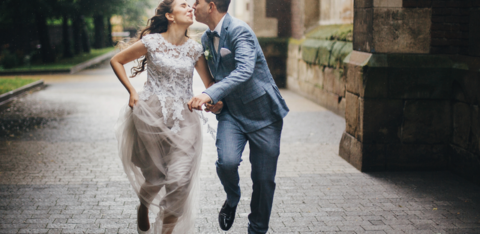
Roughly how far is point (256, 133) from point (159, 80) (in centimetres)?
82

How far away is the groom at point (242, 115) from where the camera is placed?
3.72m

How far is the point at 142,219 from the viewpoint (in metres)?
4.10

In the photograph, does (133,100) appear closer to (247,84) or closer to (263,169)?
(247,84)

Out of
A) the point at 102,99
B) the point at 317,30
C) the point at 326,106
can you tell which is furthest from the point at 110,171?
the point at 317,30

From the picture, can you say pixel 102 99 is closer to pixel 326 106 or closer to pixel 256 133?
pixel 326 106

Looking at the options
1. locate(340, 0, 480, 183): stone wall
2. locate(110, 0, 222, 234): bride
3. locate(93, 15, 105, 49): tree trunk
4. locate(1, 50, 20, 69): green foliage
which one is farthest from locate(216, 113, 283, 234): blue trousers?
locate(93, 15, 105, 49): tree trunk

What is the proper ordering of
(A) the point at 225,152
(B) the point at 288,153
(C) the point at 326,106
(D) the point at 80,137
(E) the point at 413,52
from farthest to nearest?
(C) the point at 326,106 → (D) the point at 80,137 → (B) the point at 288,153 → (E) the point at 413,52 → (A) the point at 225,152

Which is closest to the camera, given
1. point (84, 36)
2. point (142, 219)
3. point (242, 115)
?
point (242, 115)

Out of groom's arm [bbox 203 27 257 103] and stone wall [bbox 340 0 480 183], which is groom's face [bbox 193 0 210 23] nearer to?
groom's arm [bbox 203 27 257 103]

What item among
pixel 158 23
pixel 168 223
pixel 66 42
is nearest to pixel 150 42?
pixel 158 23

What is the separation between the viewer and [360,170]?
21.2 ft

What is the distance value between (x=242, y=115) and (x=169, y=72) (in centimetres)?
62

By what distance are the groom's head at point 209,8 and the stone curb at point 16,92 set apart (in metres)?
10.9

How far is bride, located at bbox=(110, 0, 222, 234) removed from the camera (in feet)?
12.5
